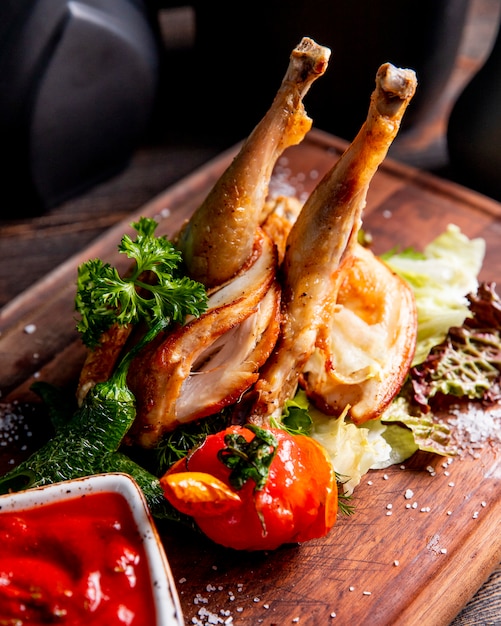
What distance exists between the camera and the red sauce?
2217 mm

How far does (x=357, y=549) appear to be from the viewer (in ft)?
9.30

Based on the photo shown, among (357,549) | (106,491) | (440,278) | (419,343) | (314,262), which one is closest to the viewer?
(106,491)

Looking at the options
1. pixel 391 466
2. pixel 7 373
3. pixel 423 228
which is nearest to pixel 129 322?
pixel 7 373

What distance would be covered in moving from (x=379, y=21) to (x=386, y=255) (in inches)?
58.5

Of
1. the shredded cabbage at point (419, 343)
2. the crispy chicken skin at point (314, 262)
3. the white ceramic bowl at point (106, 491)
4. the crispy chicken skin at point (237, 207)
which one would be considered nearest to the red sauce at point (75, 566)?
the white ceramic bowl at point (106, 491)

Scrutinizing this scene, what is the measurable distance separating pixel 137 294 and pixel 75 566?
983mm

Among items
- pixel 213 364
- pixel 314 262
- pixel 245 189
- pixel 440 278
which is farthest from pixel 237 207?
pixel 440 278

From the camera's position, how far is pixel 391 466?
10.2ft

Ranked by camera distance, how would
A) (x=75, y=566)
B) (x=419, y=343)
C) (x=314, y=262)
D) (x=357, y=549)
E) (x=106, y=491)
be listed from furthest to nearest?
(x=419, y=343) < (x=314, y=262) < (x=357, y=549) < (x=106, y=491) < (x=75, y=566)

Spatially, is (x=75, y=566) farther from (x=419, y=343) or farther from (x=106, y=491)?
(x=419, y=343)

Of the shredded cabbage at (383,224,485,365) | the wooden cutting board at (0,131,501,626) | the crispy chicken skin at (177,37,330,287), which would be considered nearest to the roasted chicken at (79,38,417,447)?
the crispy chicken skin at (177,37,330,287)

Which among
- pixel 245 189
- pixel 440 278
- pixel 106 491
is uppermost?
pixel 245 189

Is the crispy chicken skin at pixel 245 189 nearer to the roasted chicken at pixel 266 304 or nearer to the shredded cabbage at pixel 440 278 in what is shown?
the roasted chicken at pixel 266 304

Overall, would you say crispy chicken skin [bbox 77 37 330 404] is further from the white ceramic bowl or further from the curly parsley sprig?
the white ceramic bowl
